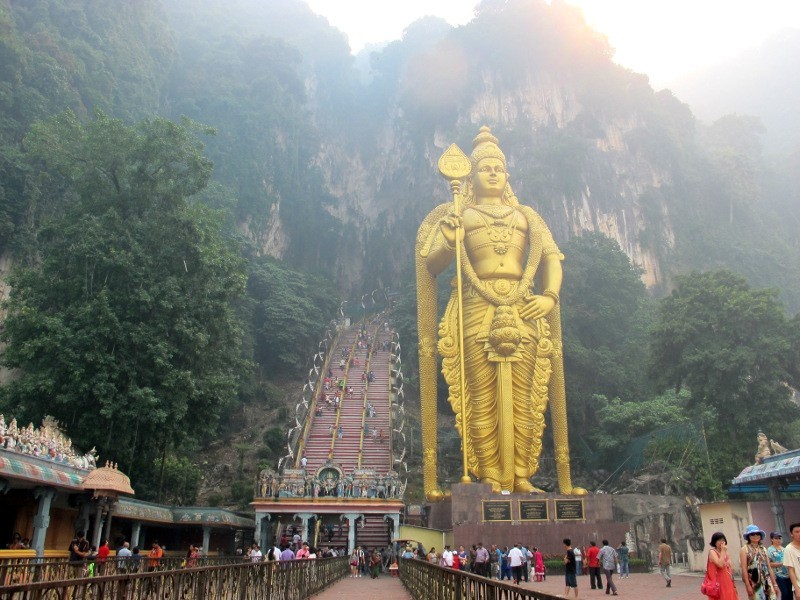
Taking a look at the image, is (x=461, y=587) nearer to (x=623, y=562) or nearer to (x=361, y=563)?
(x=623, y=562)

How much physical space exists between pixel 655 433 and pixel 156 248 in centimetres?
1317

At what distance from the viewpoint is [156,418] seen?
41.7ft

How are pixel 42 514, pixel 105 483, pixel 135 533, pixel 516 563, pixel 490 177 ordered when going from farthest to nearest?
pixel 490 177 → pixel 135 533 → pixel 516 563 → pixel 105 483 → pixel 42 514

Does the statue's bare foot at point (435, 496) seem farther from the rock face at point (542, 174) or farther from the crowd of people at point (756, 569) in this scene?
the rock face at point (542, 174)

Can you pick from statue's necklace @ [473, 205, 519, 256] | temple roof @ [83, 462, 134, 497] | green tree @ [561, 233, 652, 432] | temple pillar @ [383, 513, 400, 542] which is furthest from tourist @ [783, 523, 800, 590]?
green tree @ [561, 233, 652, 432]

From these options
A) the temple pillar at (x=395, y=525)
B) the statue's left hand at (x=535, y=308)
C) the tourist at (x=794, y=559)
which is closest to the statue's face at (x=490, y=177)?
the statue's left hand at (x=535, y=308)

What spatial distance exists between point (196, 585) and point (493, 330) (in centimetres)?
917

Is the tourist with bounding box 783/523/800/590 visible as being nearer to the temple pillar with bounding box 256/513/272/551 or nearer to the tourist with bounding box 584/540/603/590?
the tourist with bounding box 584/540/603/590

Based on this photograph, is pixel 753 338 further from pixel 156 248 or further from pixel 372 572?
pixel 156 248

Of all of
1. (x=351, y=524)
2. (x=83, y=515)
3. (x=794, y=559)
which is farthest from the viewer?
(x=351, y=524)

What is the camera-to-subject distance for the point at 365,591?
9.28m

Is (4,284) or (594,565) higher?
(4,284)

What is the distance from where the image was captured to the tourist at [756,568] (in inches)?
166

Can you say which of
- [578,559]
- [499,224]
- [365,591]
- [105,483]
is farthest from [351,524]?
[499,224]
